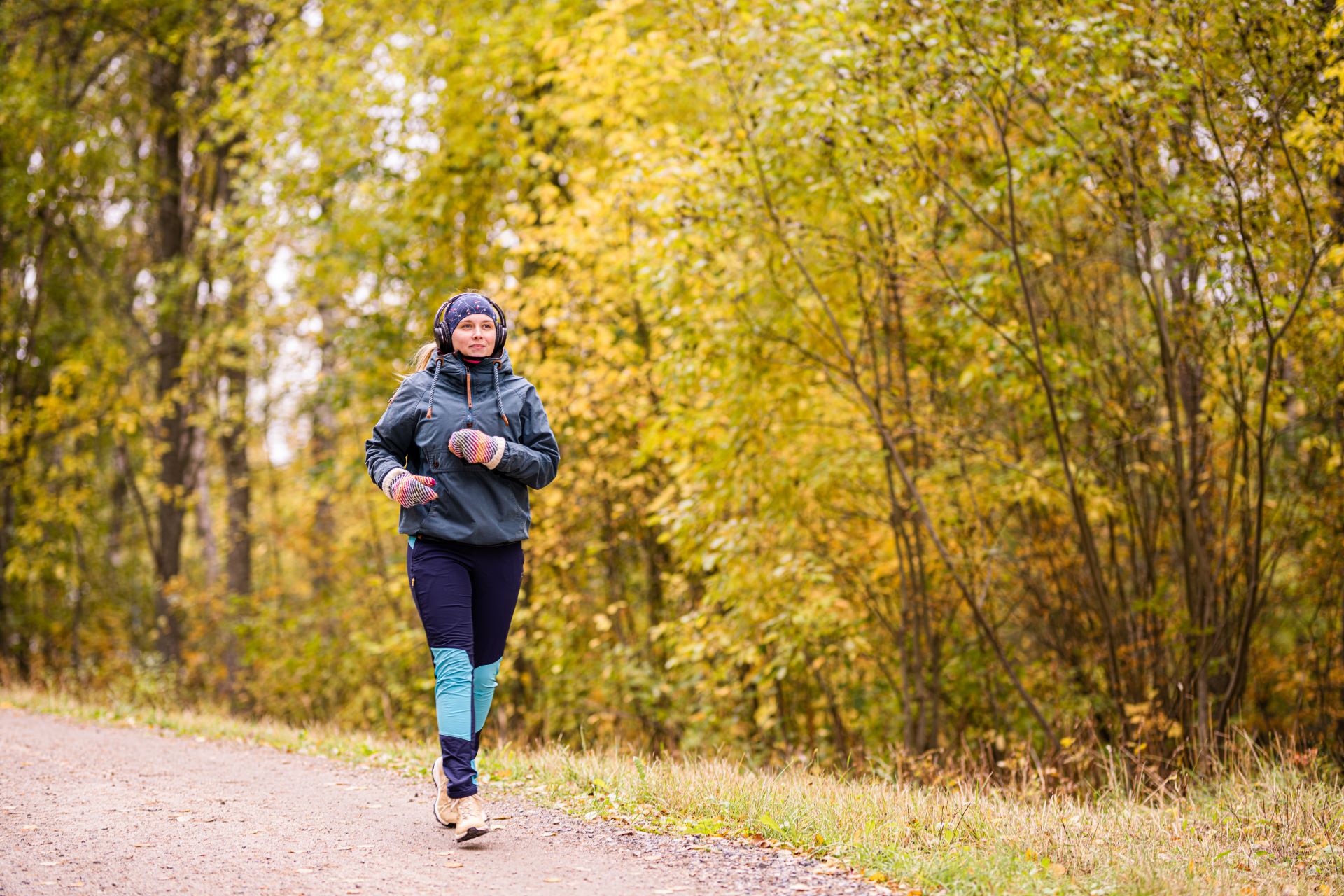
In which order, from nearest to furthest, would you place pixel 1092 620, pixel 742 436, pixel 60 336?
pixel 742 436, pixel 1092 620, pixel 60 336

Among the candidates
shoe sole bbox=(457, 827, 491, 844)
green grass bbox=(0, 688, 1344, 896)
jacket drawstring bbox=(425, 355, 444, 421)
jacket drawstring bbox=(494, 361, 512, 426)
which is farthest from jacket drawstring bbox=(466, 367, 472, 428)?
green grass bbox=(0, 688, 1344, 896)

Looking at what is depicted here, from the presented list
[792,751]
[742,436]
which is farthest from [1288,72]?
[792,751]

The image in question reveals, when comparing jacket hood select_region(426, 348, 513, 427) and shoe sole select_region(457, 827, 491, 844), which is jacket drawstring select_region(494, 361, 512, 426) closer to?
jacket hood select_region(426, 348, 513, 427)

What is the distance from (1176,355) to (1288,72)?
6.90 feet

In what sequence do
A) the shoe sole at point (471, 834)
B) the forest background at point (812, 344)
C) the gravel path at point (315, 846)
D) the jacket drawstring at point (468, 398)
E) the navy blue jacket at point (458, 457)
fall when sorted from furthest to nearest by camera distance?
the forest background at point (812, 344), the jacket drawstring at point (468, 398), the navy blue jacket at point (458, 457), the shoe sole at point (471, 834), the gravel path at point (315, 846)

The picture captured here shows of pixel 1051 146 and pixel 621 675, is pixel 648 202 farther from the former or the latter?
pixel 621 675

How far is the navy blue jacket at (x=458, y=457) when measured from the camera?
3.81 metres

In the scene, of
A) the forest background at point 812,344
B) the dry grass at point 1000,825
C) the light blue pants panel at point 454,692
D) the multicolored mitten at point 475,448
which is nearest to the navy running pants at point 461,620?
the light blue pants panel at point 454,692

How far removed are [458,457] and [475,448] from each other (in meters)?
0.13

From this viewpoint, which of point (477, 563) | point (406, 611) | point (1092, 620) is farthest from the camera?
point (406, 611)

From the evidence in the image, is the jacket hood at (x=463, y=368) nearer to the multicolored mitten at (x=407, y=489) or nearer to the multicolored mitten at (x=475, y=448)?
the multicolored mitten at (x=475, y=448)

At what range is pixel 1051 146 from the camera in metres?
6.75

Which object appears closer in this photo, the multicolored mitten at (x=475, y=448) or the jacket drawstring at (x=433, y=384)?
the multicolored mitten at (x=475, y=448)

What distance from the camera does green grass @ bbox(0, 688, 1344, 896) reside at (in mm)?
3389
